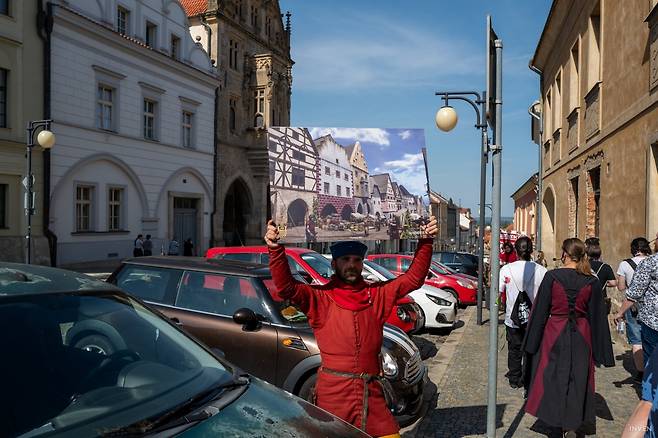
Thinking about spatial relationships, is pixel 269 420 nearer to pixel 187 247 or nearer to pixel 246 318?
pixel 246 318

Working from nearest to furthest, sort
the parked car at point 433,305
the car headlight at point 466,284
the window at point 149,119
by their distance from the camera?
the parked car at point 433,305 → the car headlight at point 466,284 → the window at point 149,119

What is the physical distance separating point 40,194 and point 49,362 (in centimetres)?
2092

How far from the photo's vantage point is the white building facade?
22.0m

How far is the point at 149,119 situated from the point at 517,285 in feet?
80.2

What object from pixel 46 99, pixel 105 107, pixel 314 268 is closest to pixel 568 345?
pixel 314 268

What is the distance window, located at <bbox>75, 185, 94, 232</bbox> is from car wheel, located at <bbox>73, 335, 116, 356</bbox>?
2176 cm

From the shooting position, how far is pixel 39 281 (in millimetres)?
2826

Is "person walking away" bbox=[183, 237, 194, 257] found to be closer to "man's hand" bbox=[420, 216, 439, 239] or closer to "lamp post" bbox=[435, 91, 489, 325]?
"lamp post" bbox=[435, 91, 489, 325]

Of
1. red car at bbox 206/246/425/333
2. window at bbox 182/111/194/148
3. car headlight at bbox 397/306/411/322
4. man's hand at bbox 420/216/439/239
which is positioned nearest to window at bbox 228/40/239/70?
window at bbox 182/111/194/148

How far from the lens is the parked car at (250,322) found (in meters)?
5.04

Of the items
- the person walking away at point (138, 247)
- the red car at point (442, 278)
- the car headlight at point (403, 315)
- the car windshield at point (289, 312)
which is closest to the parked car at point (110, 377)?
the car windshield at point (289, 312)

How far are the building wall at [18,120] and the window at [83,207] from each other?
80.6 inches

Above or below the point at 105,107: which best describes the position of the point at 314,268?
below

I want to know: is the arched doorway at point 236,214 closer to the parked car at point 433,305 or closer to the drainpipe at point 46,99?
the drainpipe at point 46,99
